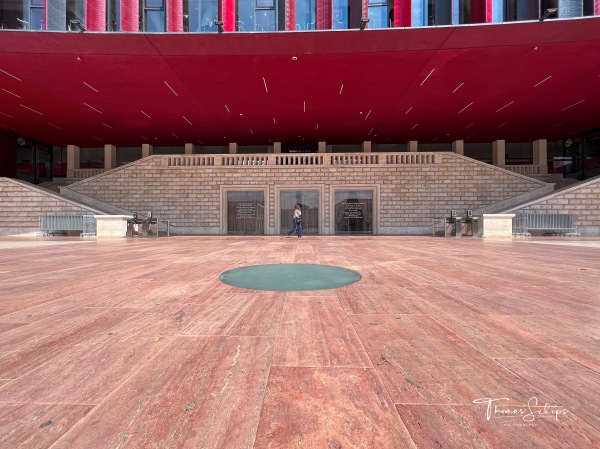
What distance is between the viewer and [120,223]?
12883 mm

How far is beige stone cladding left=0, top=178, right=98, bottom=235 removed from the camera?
1560cm

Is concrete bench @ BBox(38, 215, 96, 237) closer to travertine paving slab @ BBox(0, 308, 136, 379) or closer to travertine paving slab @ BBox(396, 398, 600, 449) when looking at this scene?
travertine paving slab @ BBox(0, 308, 136, 379)

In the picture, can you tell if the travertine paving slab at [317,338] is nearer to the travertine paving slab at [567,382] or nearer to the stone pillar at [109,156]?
the travertine paving slab at [567,382]

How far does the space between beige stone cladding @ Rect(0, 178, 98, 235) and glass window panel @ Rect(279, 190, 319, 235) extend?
37.8ft

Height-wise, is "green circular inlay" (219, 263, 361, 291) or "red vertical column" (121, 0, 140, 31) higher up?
"red vertical column" (121, 0, 140, 31)

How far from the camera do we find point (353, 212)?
57.5 feet

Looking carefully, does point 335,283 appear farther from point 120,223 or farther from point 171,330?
point 120,223

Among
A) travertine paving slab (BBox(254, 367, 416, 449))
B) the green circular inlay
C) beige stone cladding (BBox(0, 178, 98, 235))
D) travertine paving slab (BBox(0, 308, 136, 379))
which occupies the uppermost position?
beige stone cladding (BBox(0, 178, 98, 235))

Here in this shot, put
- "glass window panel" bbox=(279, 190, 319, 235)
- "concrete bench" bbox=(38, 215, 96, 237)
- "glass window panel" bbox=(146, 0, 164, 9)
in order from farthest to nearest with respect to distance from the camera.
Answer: "glass window panel" bbox=(279, 190, 319, 235)
"concrete bench" bbox=(38, 215, 96, 237)
"glass window panel" bbox=(146, 0, 164, 9)

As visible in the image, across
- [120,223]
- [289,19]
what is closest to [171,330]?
[289,19]

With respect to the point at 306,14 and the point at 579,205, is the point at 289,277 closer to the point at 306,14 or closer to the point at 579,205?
the point at 306,14

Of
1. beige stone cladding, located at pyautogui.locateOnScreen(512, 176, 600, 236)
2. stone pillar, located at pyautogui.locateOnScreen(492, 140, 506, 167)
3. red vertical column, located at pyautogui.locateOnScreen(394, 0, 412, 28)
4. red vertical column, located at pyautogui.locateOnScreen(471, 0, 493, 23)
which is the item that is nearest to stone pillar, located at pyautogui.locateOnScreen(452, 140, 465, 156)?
stone pillar, located at pyautogui.locateOnScreen(492, 140, 506, 167)

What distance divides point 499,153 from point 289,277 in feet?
76.3

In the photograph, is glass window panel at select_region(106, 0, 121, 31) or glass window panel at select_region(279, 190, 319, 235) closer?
glass window panel at select_region(106, 0, 121, 31)
